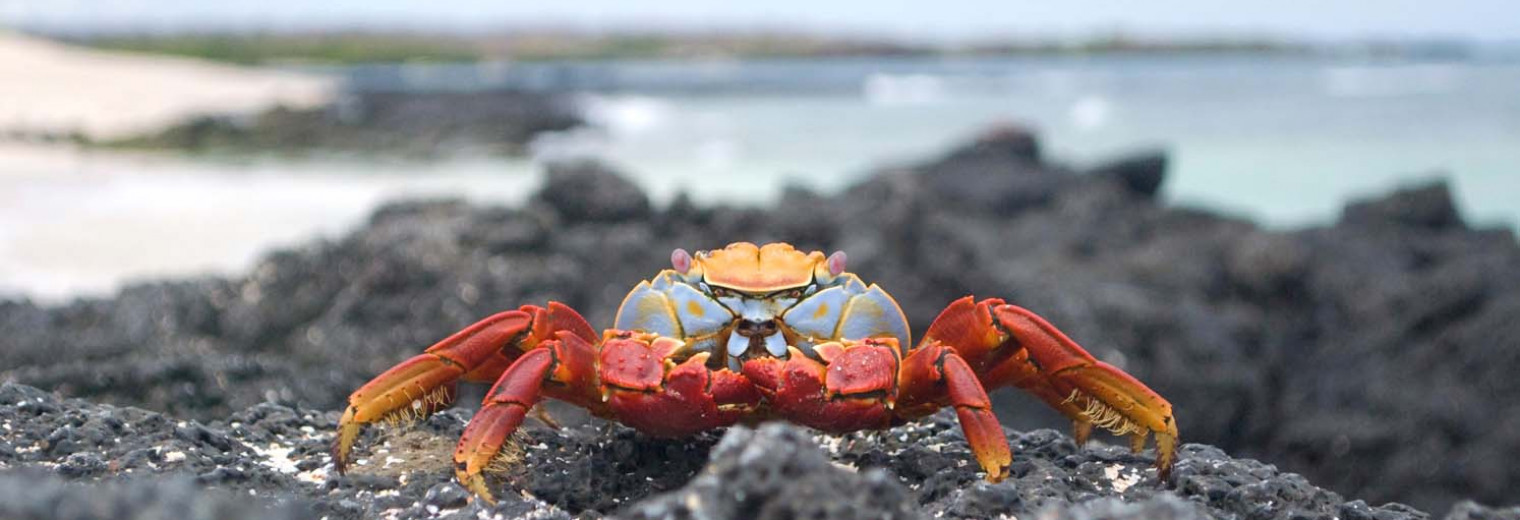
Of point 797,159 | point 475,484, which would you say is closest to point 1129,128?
point 797,159

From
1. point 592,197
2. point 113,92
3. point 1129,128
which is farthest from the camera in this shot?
point 113,92

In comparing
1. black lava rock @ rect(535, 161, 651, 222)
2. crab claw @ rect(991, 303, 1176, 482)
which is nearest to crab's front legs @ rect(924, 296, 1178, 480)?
crab claw @ rect(991, 303, 1176, 482)

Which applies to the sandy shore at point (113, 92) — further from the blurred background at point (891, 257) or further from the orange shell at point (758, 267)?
the orange shell at point (758, 267)

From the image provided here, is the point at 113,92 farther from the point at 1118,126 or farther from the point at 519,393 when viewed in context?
the point at 519,393

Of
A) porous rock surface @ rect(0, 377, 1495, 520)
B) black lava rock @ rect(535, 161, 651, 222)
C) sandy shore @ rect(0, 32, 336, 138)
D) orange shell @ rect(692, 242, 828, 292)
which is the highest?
orange shell @ rect(692, 242, 828, 292)

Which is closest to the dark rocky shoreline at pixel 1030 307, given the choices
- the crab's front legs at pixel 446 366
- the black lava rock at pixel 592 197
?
the black lava rock at pixel 592 197

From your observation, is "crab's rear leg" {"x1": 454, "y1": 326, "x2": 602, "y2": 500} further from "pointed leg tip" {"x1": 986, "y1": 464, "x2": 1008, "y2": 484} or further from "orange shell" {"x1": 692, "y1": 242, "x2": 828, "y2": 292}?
"pointed leg tip" {"x1": 986, "y1": 464, "x2": 1008, "y2": 484}
